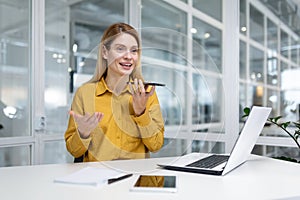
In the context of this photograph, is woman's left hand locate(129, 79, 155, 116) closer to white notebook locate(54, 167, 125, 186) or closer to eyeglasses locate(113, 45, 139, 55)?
eyeglasses locate(113, 45, 139, 55)

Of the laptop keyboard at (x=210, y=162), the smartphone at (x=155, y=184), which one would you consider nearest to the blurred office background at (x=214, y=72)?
the laptop keyboard at (x=210, y=162)

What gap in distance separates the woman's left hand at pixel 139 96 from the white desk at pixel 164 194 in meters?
0.21

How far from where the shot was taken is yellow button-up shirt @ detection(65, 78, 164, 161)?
53.1 inches

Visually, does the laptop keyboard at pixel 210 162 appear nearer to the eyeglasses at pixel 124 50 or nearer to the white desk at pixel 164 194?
the white desk at pixel 164 194

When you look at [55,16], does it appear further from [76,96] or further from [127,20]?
[76,96]

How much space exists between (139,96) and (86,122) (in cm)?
22

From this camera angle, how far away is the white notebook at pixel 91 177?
0.97 meters

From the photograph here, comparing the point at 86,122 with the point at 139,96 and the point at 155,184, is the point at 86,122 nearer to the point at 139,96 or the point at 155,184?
the point at 139,96

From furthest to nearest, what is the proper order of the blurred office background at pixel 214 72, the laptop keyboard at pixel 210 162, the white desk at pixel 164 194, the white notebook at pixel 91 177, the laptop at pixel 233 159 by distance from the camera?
the blurred office background at pixel 214 72 → the laptop keyboard at pixel 210 162 → the laptop at pixel 233 159 → the white notebook at pixel 91 177 → the white desk at pixel 164 194

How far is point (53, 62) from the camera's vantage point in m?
2.80

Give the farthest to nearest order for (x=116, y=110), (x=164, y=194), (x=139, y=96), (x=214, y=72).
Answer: (x=214, y=72) < (x=116, y=110) < (x=139, y=96) < (x=164, y=194)

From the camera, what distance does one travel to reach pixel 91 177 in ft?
3.39

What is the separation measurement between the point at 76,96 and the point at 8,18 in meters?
1.42

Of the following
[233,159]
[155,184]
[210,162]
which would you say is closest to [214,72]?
[210,162]
